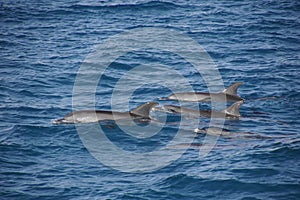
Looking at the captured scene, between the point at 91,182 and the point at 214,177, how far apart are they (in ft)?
11.7

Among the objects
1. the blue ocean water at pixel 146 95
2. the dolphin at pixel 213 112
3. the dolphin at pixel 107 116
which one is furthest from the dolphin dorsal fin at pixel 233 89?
the dolphin at pixel 107 116

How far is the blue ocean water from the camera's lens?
1605 centimetres

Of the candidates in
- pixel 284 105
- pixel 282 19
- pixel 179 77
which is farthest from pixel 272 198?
pixel 282 19

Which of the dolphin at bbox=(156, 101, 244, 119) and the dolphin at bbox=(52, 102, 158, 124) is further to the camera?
the dolphin at bbox=(156, 101, 244, 119)

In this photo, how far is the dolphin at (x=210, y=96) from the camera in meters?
23.1

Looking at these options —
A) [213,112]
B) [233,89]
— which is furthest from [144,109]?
[233,89]

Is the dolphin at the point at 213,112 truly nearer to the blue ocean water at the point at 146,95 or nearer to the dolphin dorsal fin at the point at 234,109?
the dolphin dorsal fin at the point at 234,109

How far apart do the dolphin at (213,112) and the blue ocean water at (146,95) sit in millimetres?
473

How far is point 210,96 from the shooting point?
2336cm

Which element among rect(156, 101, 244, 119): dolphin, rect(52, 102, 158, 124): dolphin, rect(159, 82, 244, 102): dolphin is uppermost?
rect(52, 102, 158, 124): dolphin

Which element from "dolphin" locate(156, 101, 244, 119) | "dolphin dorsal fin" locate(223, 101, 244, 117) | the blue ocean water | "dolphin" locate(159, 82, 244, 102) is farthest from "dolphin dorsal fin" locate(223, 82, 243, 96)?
"dolphin dorsal fin" locate(223, 101, 244, 117)

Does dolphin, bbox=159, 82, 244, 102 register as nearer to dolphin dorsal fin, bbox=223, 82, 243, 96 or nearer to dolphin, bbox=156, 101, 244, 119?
dolphin dorsal fin, bbox=223, 82, 243, 96

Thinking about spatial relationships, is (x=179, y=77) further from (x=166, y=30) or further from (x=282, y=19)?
(x=282, y=19)

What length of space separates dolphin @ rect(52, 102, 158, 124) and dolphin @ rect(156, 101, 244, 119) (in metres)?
1.54
